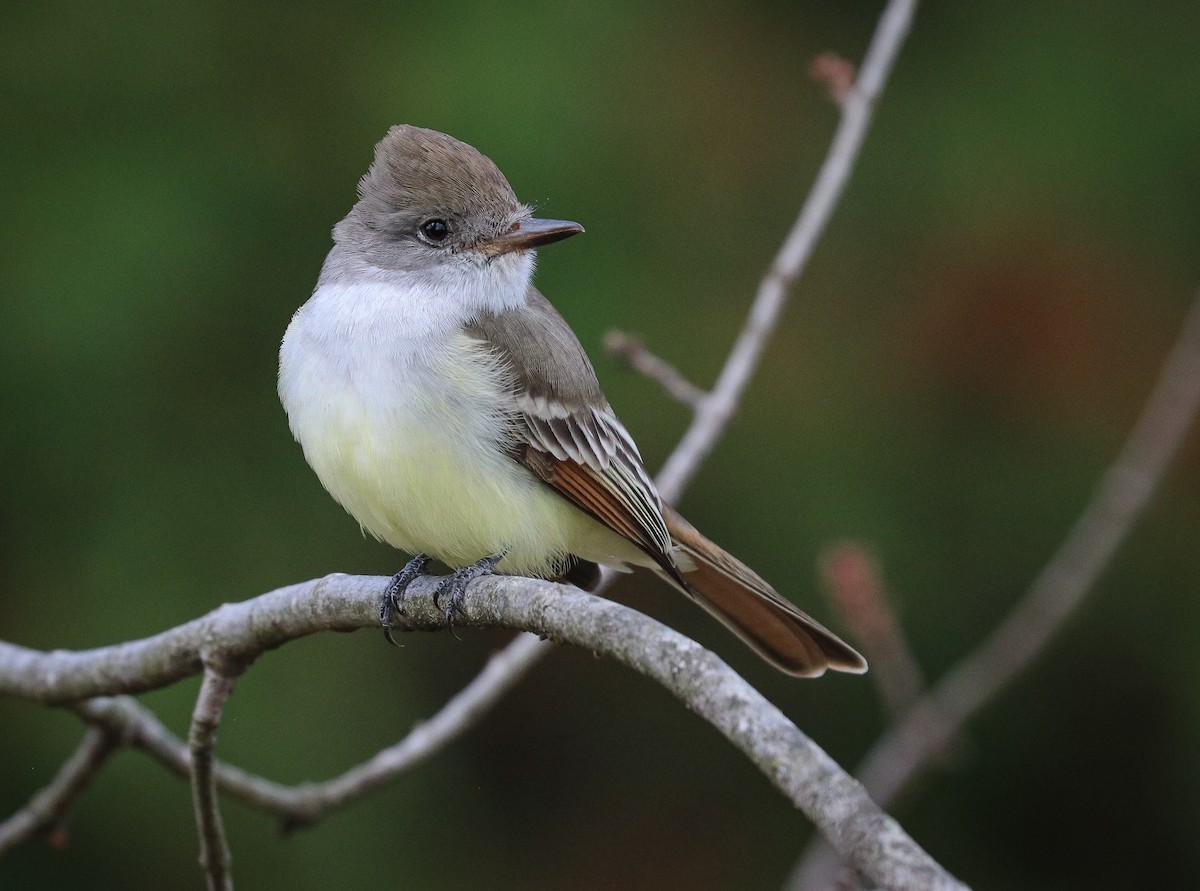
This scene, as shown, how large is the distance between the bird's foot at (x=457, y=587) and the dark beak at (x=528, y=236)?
0.82 meters

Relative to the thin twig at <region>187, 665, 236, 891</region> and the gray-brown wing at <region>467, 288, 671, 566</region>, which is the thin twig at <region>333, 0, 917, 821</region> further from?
the thin twig at <region>187, 665, 236, 891</region>

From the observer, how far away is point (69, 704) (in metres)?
3.32

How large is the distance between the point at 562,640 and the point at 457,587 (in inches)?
31.9

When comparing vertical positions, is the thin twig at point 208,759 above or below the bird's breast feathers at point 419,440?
below

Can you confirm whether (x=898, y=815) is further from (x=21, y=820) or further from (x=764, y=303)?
(x=21, y=820)

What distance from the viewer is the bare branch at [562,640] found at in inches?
64.5

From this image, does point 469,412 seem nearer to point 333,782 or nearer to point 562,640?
point 333,782

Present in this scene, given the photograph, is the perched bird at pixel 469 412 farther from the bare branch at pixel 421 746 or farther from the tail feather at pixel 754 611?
the bare branch at pixel 421 746

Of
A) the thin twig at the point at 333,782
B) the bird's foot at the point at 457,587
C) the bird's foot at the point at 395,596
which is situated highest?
A: the bird's foot at the point at 457,587

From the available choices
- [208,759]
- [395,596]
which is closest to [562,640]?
[395,596]

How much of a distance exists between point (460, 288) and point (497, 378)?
0.97ft

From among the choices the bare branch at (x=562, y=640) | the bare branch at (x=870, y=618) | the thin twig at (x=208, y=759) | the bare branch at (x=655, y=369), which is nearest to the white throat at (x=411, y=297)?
the bare branch at (x=655, y=369)

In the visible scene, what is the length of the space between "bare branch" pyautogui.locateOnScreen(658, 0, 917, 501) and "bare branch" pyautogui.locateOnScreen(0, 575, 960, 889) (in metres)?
0.77

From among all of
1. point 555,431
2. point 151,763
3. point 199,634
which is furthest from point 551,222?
point 151,763
